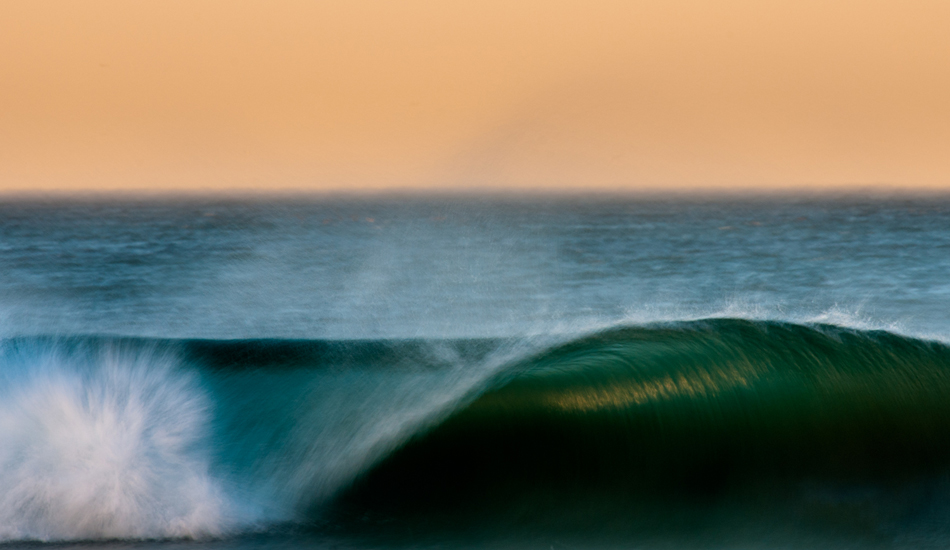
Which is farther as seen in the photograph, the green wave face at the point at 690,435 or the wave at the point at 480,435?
the green wave face at the point at 690,435

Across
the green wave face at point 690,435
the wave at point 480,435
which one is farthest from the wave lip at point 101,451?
the green wave face at point 690,435

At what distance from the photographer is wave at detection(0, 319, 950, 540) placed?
3143 mm

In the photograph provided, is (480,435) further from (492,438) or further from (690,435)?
(690,435)

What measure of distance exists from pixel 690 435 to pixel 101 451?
2761 millimetres

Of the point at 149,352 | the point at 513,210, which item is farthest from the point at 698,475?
the point at 513,210

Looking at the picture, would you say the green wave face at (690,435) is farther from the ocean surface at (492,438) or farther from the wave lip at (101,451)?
the wave lip at (101,451)

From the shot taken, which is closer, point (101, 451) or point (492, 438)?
point (101, 451)

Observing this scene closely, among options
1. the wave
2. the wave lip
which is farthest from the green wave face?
the wave lip

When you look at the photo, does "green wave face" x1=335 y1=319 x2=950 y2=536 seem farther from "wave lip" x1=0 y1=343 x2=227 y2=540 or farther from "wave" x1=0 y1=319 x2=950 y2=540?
"wave lip" x1=0 y1=343 x2=227 y2=540

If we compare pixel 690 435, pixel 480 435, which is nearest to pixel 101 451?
pixel 480 435

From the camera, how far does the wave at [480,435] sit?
3.14 meters

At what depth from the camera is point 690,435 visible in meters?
3.58

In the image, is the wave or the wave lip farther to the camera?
the wave

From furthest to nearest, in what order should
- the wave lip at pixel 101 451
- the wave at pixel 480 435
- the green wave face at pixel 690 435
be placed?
the green wave face at pixel 690 435, the wave at pixel 480 435, the wave lip at pixel 101 451
